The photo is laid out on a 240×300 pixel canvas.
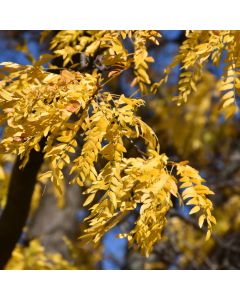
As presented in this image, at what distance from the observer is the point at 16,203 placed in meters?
2.31

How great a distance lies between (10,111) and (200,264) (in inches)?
135

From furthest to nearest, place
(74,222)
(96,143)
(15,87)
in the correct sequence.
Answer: (74,222), (15,87), (96,143)

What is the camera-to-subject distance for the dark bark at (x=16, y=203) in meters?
2.23

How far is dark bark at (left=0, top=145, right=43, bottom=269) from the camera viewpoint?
7.33ft

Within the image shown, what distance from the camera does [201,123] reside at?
17.0ft
